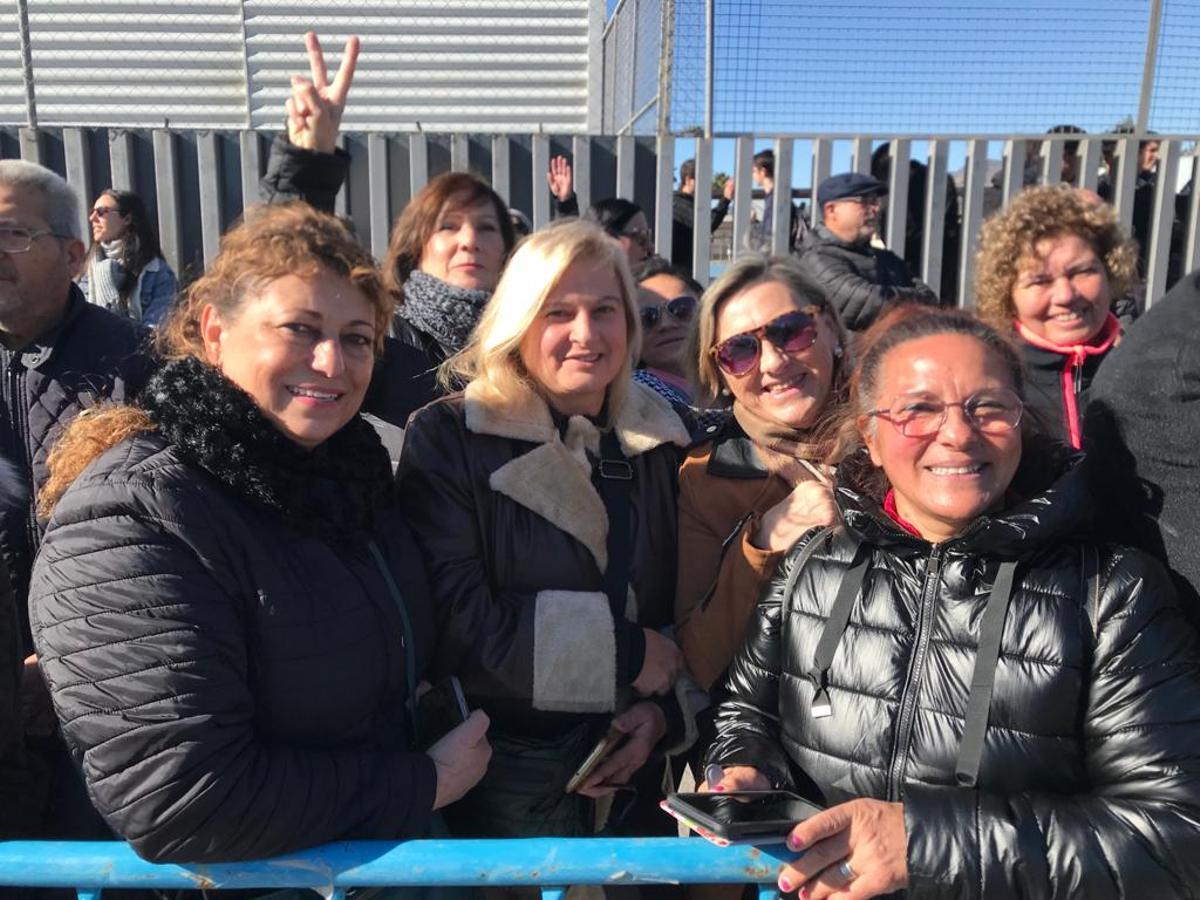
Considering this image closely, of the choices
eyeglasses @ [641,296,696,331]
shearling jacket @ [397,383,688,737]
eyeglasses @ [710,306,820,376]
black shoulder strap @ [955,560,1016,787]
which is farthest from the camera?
eyeglasses @ [641,296,696,331]

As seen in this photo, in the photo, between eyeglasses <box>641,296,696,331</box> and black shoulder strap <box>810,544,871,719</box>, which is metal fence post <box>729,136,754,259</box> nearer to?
eyeglasses <box>641,296,696,331</box>

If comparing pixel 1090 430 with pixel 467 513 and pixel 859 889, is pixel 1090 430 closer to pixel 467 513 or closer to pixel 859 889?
pixel 859 889

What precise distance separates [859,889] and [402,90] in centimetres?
1077

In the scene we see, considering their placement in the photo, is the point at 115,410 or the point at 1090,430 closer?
the point at 115,410

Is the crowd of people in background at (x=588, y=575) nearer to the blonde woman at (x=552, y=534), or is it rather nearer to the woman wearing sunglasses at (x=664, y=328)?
the blonde woman at (x=552, y=534)

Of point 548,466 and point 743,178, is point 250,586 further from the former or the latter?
point 743,178

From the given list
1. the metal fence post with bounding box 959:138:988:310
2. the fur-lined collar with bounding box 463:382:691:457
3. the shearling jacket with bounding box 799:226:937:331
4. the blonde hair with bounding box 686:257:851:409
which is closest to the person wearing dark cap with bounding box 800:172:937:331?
the shearling jacket with bounding box 799:226:937:331

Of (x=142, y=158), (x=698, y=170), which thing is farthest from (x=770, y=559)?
(x=142, y=158)

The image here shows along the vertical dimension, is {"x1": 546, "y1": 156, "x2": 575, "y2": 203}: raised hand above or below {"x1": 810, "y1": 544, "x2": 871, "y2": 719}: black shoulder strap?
above

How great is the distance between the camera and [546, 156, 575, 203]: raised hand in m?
6.48

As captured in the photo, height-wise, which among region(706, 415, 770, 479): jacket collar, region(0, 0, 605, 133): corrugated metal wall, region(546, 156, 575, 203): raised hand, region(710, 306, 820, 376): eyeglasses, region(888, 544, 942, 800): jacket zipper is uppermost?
region(0, 0, 605, 133): corrugated metal wall

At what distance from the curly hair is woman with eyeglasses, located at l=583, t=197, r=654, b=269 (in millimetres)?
2021

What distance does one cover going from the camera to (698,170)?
644 cm

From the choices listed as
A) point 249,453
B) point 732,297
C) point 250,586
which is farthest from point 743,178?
point 250,586
